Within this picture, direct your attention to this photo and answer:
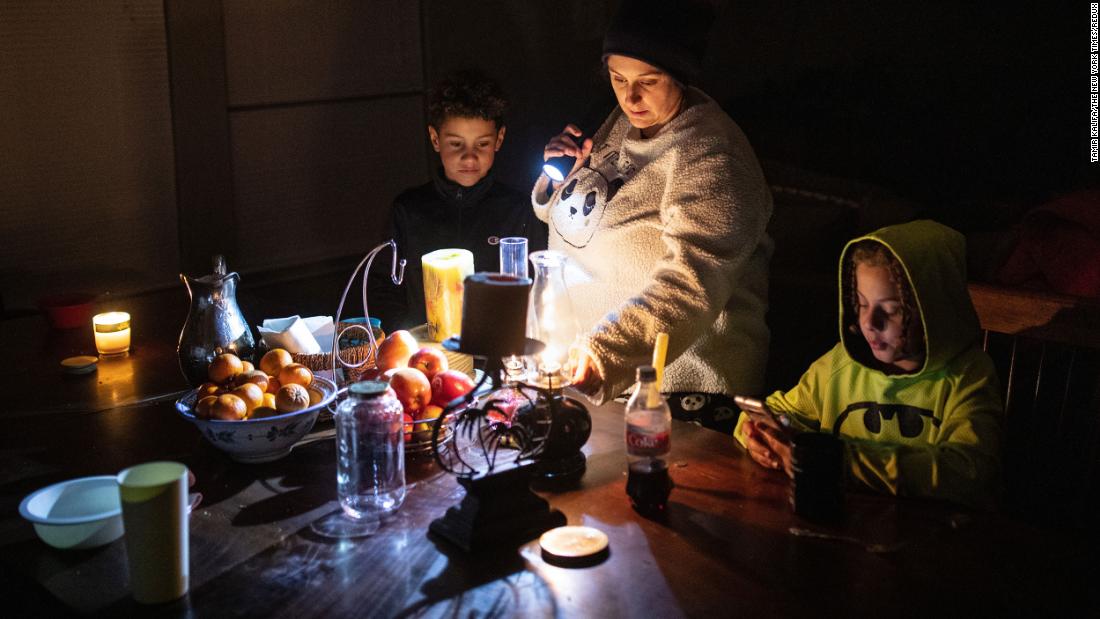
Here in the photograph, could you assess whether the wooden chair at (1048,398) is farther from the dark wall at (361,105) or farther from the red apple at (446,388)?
the red apple at (446,388)

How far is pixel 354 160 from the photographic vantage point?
15.0 ft

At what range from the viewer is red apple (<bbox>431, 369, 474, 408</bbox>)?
1924 mm

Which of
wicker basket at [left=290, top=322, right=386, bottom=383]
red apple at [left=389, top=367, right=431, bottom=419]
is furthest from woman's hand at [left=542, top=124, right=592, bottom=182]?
red apple at [left=389, top=367, right=431, bottom=419]

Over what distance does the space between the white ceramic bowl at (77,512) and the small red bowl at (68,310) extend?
128 centimetres

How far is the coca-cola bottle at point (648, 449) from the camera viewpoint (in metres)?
1.60

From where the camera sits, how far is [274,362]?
2.00 metres

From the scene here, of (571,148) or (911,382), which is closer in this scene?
(911,382)

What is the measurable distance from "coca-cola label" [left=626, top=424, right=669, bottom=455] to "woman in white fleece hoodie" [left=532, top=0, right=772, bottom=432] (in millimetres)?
328

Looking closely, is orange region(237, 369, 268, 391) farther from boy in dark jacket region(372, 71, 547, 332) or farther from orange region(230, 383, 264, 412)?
boy in dark jacket region(372, 71, 547, 332)

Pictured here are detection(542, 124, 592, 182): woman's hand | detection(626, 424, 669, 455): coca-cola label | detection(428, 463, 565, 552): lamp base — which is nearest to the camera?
detection(428, 463, 565, 552): lamp base

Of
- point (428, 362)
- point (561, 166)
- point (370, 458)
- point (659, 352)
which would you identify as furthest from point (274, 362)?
point (561, 166)

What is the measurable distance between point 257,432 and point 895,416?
3.94 ft

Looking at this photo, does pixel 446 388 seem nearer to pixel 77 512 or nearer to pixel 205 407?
pixel 205 407

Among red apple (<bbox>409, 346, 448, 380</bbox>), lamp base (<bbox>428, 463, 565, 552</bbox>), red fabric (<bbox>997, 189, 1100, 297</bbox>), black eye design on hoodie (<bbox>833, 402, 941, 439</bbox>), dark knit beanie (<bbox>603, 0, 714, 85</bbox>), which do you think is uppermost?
dark knit beanie (<bbox>603, 0, 714, 85</bbox>)
